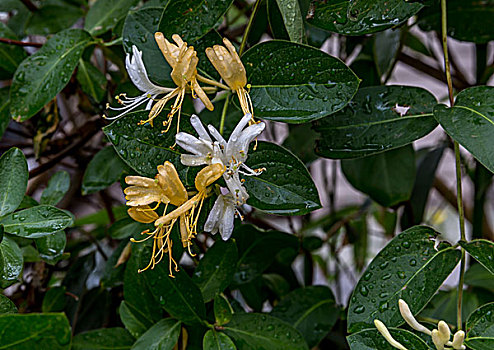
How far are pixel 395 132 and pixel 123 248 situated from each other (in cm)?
35

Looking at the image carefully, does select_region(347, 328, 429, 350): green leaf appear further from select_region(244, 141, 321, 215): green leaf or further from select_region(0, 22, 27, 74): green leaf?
select_region(0, 22, 27, 74): green leaf

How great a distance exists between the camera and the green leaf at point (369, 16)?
1.53ft

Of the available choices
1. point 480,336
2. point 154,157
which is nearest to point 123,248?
point 154,157

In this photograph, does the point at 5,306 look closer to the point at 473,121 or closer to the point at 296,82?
the point at 296,82

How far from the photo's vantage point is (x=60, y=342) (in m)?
0.32

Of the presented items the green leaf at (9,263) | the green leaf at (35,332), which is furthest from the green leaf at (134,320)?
the green leaf at (35,332)

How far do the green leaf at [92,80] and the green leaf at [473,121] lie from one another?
39cm

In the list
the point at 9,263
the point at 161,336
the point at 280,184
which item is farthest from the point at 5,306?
the point at 280,184

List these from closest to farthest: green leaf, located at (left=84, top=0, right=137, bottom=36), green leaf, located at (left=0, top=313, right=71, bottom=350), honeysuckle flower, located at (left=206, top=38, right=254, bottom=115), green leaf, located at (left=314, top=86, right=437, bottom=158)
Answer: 1. green leaf, located at (left=0, top=313, right=71, bottom=350)
2. honeysuckle flower, located at (left=206, top=38, right=254, bottom=115)
3. green leaf, located at (left=314, top=86, right=437, bottom=158)
4. green leaf, located at (left=84, top=0, right=137, bottom=36)

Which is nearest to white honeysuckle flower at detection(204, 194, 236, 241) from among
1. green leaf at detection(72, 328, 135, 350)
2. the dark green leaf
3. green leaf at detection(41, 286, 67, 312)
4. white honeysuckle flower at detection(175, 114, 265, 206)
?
white honeysuckle flower at detection(175, 114, 265, 206)

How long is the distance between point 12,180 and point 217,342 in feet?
0.79

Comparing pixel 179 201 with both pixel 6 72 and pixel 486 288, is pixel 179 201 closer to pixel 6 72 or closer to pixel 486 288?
pixel 6 72

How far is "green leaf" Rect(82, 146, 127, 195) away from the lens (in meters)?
0.65

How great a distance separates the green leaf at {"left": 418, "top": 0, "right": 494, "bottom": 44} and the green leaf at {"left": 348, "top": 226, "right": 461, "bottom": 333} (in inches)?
12.1
